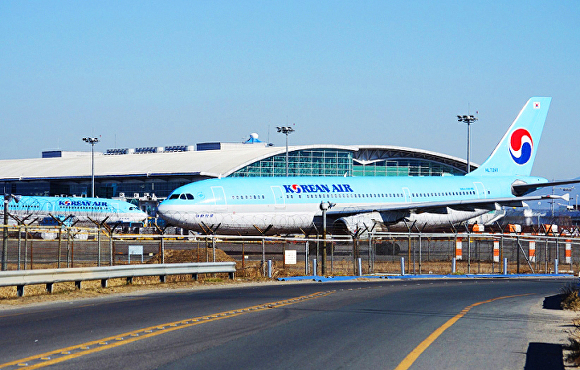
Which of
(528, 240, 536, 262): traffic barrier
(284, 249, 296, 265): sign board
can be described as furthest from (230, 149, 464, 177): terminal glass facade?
(284, 249, 296, 265): sign board

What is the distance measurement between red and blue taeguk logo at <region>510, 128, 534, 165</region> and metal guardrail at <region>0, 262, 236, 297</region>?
137 feet

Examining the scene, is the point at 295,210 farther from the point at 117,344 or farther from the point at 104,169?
the point at 104,169

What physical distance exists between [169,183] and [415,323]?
86.6 meters

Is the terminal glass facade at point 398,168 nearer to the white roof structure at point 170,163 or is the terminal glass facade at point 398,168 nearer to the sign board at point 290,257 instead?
the white roof structure at point 170,163

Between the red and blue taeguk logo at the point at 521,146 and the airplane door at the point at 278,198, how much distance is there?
25246 millimetres

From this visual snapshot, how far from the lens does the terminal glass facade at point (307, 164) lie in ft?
316

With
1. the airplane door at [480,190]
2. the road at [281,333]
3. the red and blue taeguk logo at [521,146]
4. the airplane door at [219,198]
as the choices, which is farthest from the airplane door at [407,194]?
the road at [281,333]

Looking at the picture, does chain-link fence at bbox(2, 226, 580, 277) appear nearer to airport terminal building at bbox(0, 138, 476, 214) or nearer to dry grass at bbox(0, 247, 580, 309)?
dry grass at bbox(0, 247, 580, 309)

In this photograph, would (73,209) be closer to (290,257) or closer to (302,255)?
(302,255)

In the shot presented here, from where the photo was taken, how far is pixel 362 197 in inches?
2100

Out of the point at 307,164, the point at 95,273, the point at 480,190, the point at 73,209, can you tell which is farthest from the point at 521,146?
the point at 95,273

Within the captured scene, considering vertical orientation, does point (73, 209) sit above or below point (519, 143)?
below

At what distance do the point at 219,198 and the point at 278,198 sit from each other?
14.0 feet

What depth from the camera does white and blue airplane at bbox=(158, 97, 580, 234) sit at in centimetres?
4519
